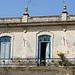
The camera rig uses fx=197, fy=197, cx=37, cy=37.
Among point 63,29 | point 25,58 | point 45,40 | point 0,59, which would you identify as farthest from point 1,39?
point 63,29

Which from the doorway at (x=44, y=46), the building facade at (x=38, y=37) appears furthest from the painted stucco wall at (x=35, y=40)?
the doorway at (x=44, y=46)

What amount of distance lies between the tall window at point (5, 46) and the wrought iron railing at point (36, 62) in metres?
0.45

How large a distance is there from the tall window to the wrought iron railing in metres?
0.45

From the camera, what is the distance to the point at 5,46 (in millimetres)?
17578

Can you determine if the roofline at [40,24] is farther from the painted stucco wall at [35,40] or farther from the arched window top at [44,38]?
the arched window top at [44,38]

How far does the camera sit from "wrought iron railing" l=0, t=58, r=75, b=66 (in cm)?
1595

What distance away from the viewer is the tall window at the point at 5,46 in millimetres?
17406

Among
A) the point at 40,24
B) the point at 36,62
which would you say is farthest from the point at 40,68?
the point at 40,24

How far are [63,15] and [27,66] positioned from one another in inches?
211

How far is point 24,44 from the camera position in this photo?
17.3m

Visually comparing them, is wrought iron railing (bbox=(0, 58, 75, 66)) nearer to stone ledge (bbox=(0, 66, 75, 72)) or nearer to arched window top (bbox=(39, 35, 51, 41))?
stone ledge (bbox=(0, 66, 75, 72))

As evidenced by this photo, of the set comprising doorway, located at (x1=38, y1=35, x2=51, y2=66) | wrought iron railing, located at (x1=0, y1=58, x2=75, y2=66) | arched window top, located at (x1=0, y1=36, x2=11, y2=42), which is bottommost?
wrought iron railing, located at (x1=0, y1=58, x2=75, y2=66)

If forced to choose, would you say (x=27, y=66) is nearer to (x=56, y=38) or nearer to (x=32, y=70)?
(x=32, y=70)

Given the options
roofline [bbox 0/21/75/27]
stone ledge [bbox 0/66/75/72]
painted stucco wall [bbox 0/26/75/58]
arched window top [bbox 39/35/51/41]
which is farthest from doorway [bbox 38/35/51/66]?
stone ledge [bbox 0/66/75/72]
